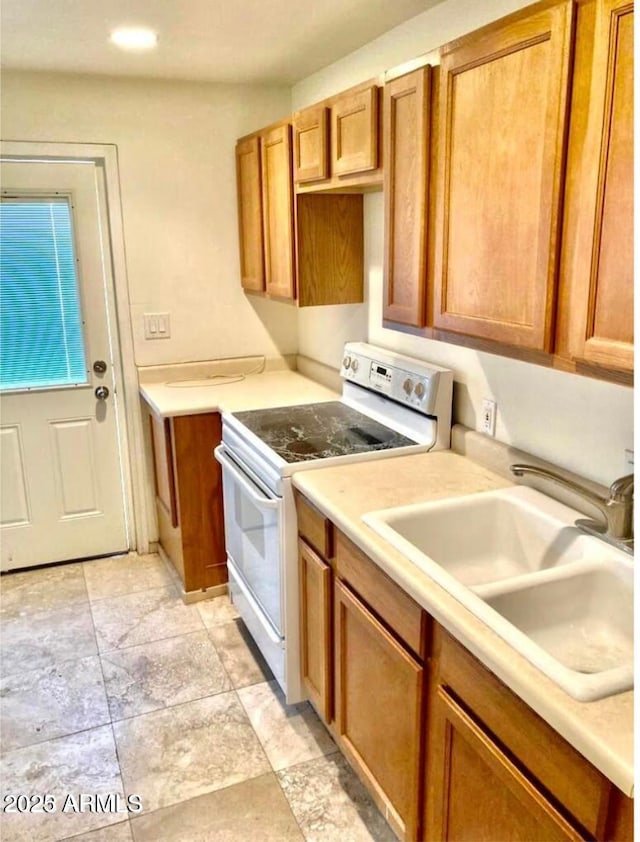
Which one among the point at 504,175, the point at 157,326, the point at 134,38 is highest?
the point at 134,38

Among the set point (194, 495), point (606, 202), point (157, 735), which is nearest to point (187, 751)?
point (157, 735)

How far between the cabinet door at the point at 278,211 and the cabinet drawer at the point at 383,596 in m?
1.28

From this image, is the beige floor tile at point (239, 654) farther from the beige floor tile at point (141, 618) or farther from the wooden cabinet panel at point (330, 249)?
the wooden cabinet panel at point (330, 249)

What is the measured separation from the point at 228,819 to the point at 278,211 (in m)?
2.17

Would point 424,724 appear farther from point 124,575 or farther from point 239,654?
point 124,575

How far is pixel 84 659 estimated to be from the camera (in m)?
2.61

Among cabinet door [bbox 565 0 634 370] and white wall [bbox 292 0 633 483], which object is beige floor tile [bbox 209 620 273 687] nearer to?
white wall [bbox 292 0 633 483]

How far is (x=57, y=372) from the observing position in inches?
125

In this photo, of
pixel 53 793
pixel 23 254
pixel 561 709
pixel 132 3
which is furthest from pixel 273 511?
pixel 23 254

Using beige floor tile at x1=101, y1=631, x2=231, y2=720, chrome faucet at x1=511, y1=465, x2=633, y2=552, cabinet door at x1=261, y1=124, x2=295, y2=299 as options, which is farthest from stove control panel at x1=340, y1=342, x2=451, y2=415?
beige floor tile at x1=101, y1=631, x2=231, y2=720

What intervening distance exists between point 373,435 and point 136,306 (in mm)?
1471

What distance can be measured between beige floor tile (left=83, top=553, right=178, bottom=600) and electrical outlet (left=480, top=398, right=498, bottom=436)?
5.90 feet

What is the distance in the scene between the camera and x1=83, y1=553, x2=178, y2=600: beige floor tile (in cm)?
314

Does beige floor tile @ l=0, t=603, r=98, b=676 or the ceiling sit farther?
beige floor tile @ l=0, t=603, r=98, b=676
